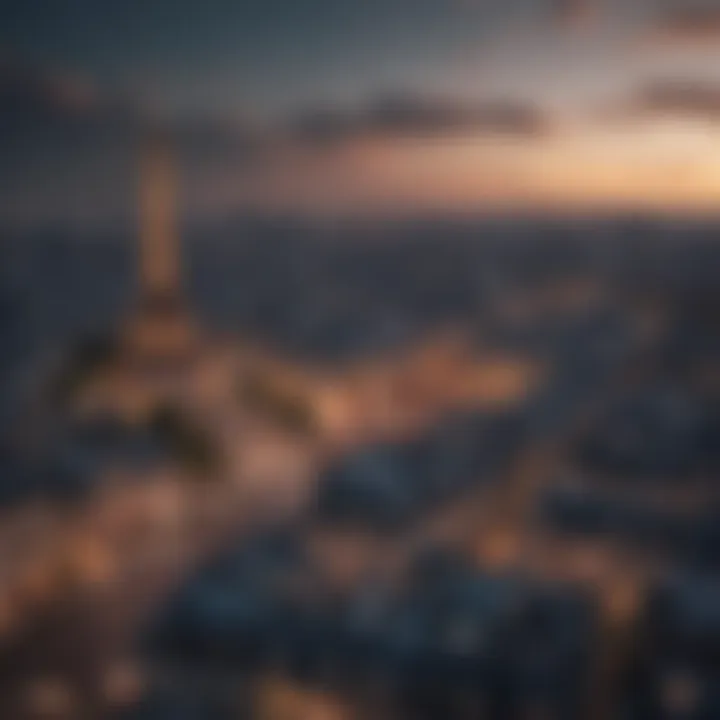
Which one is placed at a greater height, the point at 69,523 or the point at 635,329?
the point at 635,329

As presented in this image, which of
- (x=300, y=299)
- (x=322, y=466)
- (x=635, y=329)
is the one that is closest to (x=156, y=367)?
(x=300, y=299)

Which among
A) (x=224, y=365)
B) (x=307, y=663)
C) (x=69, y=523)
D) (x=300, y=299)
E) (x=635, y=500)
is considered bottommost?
(x=307, y=663)

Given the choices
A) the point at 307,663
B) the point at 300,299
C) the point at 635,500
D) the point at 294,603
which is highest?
the point at 300,299

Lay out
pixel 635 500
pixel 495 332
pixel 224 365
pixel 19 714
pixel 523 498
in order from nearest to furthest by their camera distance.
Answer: pixel 19 714
pixel 635 500
pixel 523 498
pixel 224 365
pixel 495 332

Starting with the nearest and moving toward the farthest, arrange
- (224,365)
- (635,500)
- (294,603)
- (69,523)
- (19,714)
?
(19,714)
(294,603)
(69,523)
(635,500)
(224,365)

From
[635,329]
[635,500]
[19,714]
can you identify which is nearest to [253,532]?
[19,714]

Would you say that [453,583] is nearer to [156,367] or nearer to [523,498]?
[523,498]

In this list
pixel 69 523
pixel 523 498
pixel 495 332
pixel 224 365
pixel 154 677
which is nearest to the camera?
pixel 154 677

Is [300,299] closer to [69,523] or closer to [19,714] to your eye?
[69,523]

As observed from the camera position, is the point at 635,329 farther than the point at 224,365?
Yes
